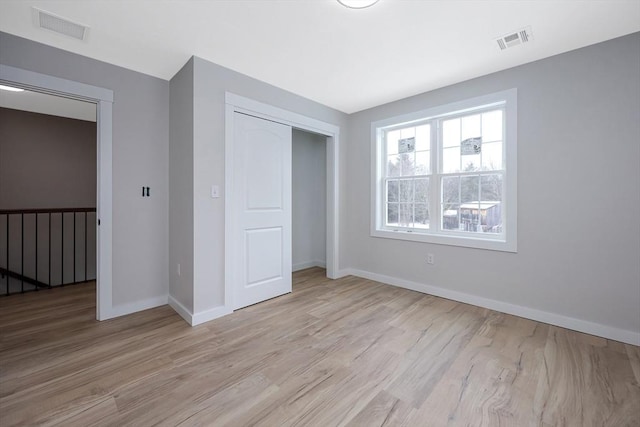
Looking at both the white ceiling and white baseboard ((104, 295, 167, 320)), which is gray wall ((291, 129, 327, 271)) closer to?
the white ceiling

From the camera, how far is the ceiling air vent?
6.46 feet

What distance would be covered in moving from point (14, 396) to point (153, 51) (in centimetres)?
270

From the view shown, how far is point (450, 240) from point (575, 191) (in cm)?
119

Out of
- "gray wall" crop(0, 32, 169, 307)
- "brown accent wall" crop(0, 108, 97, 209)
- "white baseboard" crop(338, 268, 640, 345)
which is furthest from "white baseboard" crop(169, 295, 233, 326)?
"brown accent wall" crop(0, 108, 97, 209)

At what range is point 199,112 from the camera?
2.56m

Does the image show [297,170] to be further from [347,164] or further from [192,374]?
[192,374]

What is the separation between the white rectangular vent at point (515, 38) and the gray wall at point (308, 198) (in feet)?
9.36

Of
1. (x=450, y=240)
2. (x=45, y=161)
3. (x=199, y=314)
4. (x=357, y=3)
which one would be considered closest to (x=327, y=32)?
(x=357, y=3)

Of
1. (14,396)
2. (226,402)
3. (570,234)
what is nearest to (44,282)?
(14,396)

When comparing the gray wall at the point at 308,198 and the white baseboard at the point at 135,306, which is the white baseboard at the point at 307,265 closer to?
the gray wall at the point at 308,198

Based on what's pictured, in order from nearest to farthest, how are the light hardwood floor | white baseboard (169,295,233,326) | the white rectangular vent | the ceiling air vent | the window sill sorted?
the light hardwood floor < the ceiling air vent < the white rectangular vent < white baseboard (169,295,233,326) < the window sill

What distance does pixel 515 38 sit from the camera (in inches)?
89.0

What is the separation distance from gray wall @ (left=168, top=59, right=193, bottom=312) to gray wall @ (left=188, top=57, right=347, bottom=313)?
6 cm

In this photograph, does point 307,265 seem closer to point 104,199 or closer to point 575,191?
point 104,199
